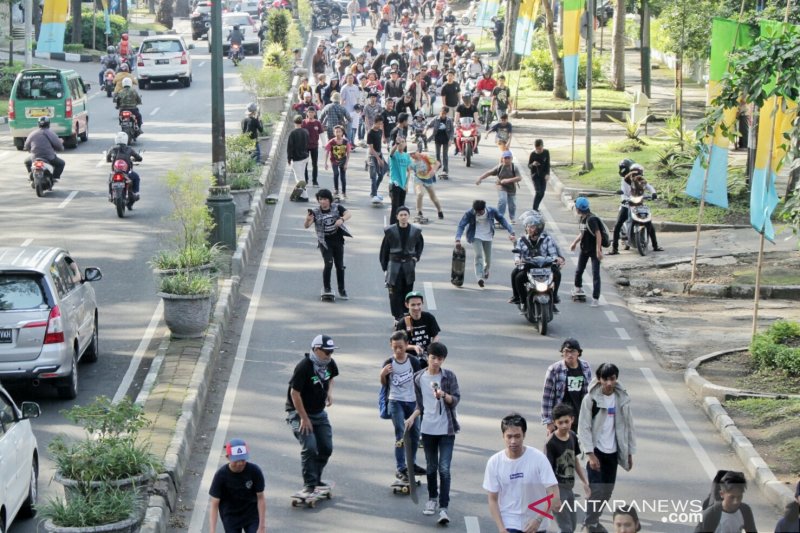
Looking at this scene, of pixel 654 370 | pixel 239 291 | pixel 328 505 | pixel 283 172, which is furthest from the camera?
pixel 283 172

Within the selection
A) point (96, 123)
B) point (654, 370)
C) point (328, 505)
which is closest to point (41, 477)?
point (328, 505)

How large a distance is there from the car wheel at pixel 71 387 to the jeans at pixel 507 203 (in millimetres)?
10705

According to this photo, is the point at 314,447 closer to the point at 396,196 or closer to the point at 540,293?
the point at 540,293

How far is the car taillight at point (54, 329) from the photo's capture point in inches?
575

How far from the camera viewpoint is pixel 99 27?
218 feet

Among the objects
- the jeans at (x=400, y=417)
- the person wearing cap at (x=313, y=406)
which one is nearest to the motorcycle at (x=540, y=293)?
the jeans at (x=400, y=417)

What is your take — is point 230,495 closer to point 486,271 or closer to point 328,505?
point 328,505

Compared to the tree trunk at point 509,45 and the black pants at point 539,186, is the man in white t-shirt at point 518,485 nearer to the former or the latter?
the black pants at point 539,186

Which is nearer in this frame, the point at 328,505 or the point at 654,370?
the point at 328,505

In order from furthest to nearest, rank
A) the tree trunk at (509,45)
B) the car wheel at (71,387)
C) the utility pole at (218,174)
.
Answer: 1. the tree trunk at (509,45)
2. the utility pole at (218,174)
3. the car wheel at (71,387)

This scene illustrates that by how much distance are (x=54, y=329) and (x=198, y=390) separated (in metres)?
1.65

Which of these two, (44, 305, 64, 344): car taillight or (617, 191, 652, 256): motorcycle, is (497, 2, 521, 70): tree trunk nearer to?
(617, 191, 652, 256): motorcycle

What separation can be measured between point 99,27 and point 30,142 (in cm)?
4068

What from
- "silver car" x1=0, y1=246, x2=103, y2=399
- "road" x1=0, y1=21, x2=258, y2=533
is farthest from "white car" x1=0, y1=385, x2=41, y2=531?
"silver car" x1=0, y1=246, x2=103, y2=399
